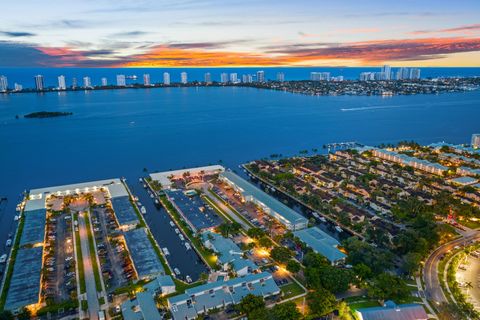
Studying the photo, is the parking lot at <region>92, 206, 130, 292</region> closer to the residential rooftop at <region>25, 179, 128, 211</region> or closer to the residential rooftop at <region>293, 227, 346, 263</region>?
the residential rooftop at <region>25, 179, 128, 211</region>

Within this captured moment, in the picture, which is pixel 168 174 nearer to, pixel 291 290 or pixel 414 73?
pixel 291 290

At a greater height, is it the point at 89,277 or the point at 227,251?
the point at 227,251

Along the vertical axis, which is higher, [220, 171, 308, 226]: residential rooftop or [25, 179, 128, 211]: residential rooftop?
[220, 171, 308, 226]: residential rooftop

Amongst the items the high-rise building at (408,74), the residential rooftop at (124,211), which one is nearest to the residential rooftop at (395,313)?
the residential rooftop at (124,211)

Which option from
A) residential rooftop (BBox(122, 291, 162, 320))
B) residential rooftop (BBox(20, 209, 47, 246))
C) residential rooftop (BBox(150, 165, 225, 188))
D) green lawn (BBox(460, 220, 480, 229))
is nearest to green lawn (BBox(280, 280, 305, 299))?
residential rooftop (BBox(122, 291, 162, 320))

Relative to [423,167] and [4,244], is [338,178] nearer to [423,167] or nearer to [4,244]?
[423,167]

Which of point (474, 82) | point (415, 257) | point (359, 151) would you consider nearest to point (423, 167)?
point (359, 151)

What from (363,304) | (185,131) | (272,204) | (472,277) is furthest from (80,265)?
(185,131)
